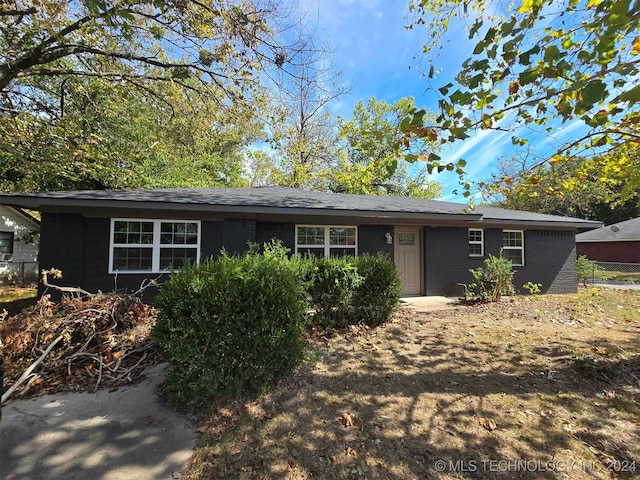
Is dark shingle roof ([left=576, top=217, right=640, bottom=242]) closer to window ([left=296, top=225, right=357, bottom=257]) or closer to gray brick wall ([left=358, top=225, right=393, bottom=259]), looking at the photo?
gray brick wall ([left=358, top=225, right=393, bottom=259])

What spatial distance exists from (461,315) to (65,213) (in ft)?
32.1

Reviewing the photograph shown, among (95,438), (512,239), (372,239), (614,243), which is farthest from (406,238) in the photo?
(614,243)

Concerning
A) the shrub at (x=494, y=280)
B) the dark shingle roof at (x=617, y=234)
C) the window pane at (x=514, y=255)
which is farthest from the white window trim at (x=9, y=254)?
the dark shingle roof at (x=617, y=234)

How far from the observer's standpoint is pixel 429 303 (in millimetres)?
8703

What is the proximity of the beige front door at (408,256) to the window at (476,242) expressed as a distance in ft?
6.72

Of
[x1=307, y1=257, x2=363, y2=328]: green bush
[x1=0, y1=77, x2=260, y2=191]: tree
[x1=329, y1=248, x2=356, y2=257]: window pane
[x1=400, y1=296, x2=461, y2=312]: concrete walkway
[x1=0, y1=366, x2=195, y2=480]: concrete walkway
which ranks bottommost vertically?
[x1=0, y1=366, x2=195, y2=480]: concrete walkway

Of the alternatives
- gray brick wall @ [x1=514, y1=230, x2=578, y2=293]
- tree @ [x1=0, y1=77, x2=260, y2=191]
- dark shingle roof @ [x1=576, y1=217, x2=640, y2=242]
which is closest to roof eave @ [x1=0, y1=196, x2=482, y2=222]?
tree @ [x1=0, y1=77, x2=260, y2=191]

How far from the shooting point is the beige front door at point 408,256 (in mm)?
10039

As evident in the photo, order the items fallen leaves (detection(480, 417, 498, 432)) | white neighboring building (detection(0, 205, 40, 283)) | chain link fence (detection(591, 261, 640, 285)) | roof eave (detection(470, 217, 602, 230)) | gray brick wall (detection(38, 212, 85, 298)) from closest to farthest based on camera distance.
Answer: fallen leaves (detection(480, 417, 498, 432)) → gray brick wall (detection(38, 212, 85, 298)) → roof eave (detection(470, 217, 602, 230)) → white neighboring building (detection(0, 205, 40, 283)) → chain link fence (detection(591, 261, 640, 285))

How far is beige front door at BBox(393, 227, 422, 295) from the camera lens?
1004 cm

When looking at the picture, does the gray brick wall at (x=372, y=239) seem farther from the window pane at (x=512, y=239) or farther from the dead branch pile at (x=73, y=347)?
the dead branch pile at (x=73, y=347)

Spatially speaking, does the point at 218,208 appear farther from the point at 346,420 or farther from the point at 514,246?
the point at 514,246

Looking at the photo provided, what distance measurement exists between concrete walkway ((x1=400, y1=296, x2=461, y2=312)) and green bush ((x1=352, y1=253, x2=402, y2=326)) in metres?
2.24

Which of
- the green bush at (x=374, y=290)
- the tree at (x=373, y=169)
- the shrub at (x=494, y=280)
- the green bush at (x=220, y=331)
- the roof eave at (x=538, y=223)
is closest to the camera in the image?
the green bush at (x=220, y=331)
